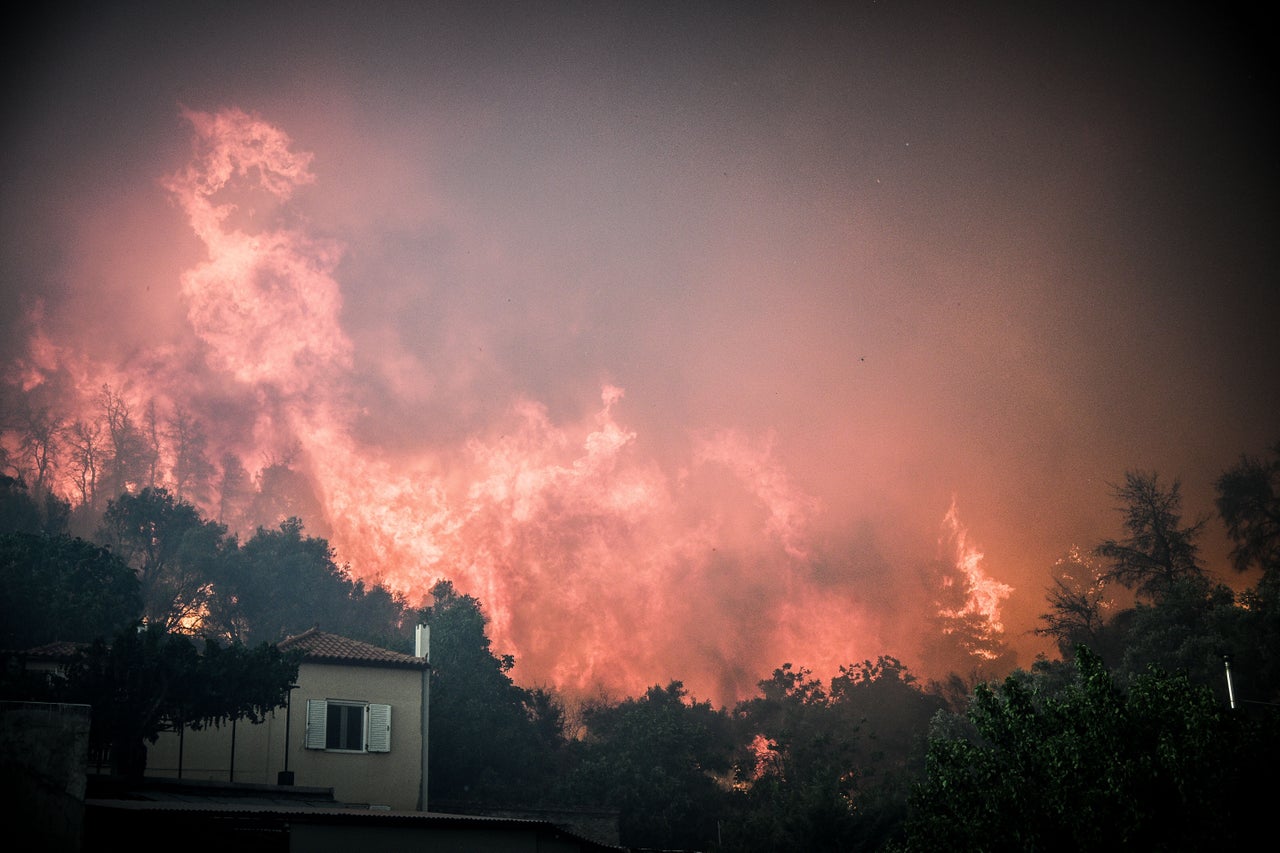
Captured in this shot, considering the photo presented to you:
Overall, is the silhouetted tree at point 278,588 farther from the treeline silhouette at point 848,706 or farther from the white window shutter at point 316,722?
the white window shutter at point 316,722

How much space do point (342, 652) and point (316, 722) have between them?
2842mm

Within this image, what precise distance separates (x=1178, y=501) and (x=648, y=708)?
37.0 meters

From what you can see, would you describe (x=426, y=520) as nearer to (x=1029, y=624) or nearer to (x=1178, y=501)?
(x=1029, y=624)

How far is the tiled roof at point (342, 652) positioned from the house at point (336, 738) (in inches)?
1.7

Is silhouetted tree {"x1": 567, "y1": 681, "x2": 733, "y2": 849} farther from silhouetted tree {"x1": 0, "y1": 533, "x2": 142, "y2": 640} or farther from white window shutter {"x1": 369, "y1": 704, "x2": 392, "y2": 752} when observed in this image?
silhouetted tree {"x1": 0, "y1": 533, "x2": 142, "y2": 640}

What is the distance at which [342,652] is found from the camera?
38719 millimetres

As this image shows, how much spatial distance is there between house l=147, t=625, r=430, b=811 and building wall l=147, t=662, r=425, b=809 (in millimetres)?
35

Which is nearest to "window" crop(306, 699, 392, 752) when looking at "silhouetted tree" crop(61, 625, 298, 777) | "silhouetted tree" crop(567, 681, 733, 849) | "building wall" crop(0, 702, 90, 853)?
"silhouetted tree" crop(61, 625, 298, 777)

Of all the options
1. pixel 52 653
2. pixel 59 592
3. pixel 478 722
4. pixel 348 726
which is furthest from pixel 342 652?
pixel 59 592

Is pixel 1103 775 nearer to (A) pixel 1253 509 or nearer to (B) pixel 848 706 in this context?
(A) pixel 1253 509

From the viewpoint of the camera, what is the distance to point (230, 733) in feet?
116

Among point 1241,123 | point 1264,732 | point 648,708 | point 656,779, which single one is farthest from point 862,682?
point 1241,123

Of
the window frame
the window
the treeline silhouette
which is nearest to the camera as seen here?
the treeline silhouette

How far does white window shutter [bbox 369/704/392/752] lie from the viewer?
37.8 metres
